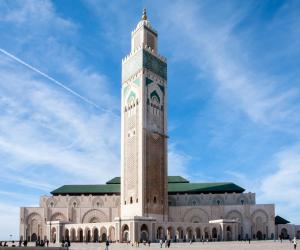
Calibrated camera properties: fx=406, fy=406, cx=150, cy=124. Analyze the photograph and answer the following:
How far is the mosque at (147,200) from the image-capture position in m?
49.1

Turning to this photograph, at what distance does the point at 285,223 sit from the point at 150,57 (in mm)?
29486

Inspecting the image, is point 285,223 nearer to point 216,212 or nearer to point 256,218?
point 256,218

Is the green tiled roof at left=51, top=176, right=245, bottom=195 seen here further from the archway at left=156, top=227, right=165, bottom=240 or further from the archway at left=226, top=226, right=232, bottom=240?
the archway at left=156, top=227, right=165, bottom=240

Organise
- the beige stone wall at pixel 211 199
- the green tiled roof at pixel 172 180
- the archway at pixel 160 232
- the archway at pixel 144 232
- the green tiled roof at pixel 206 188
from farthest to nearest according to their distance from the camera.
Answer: the green tiled roof at pixel 172 180 < the green tiled roof at pixel 206 188 < the beige stone wall at pixel 211 199 < the archway at pixel 160 232 < the archway at pixel 144 232

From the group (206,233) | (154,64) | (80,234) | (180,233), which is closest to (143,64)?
(154,64)

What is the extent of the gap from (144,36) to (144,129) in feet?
43.8

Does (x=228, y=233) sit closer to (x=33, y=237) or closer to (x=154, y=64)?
(x=154, y=64)

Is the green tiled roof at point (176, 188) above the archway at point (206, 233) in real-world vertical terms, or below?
above

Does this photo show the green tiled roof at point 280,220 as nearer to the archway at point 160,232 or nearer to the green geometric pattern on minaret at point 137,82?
the archway at point 160,232

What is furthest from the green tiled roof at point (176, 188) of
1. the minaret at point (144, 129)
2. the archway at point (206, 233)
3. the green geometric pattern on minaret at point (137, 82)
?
the green geometric pattern on minaret at point (137, 82)

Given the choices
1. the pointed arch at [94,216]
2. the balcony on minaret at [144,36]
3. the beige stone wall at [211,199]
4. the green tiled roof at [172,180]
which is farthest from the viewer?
the green tiled roof at [172,180]

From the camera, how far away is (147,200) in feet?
163

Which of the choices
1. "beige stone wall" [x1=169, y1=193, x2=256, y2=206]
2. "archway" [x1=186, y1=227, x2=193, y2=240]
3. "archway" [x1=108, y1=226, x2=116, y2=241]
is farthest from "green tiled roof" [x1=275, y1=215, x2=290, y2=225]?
"archway" [x1=108, y1=226, x2=116, y2=241]

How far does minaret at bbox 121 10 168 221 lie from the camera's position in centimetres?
5047
